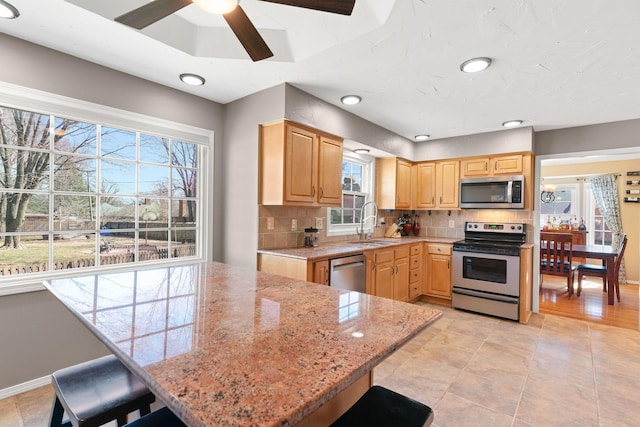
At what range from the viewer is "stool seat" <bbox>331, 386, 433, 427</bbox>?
0.97m

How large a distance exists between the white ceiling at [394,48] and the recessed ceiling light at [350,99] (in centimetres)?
8

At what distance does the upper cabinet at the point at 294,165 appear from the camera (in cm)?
279

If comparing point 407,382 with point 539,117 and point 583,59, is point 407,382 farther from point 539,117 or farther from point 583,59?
point 539,117

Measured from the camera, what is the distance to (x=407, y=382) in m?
2.35

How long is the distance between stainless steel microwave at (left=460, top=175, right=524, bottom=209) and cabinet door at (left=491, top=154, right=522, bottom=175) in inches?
3.6

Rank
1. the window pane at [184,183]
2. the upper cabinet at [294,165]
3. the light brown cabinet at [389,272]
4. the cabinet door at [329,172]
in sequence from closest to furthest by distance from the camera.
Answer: the upper cabinet at [294,165], the window pane at [184,183], the cabinet door at [329,172], the light brown cabinet at [389,272]

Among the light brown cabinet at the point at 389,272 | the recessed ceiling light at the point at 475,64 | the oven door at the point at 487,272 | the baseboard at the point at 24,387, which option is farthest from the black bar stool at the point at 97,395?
the oven door at the point at 487,272

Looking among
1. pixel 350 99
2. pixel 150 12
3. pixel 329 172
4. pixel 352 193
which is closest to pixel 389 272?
pixel 352 193

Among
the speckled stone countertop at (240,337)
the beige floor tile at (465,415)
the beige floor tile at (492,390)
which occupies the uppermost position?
the speckled stone countertop at (240,337)

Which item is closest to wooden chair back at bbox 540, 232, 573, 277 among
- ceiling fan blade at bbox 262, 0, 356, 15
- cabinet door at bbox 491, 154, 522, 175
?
cabinet door at bbox 491, 154, 522, 175

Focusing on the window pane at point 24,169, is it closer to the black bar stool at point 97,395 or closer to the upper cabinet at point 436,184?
the black bar stool at point 97,395

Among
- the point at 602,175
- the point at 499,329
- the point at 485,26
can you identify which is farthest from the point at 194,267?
the point at 602,175

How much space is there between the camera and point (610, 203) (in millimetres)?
5816

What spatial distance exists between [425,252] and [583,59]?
2.75 meters
